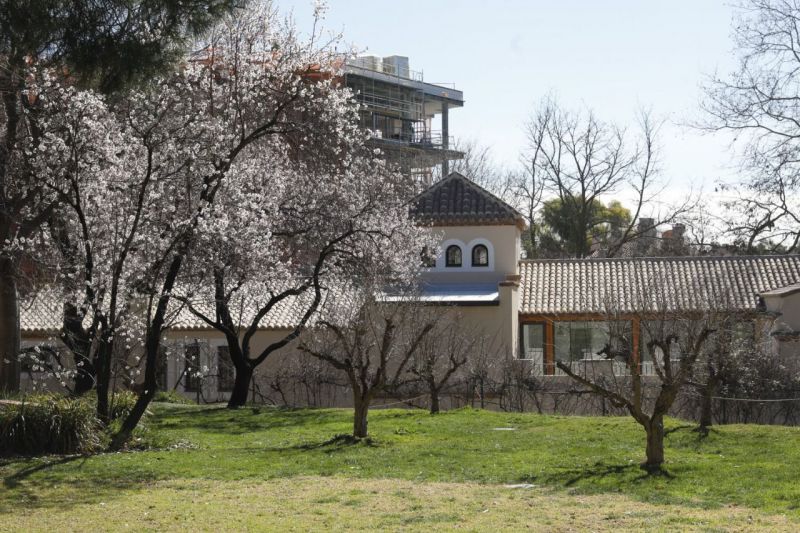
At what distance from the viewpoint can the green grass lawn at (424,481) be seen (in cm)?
1124

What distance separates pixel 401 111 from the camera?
62.5 meters

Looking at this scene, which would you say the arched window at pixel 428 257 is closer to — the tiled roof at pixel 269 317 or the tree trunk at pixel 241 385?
the tiled roof at pixel 269 317

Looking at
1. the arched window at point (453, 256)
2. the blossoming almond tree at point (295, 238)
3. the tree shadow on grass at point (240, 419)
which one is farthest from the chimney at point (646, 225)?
the tree shadow on grass at point (240, 419)

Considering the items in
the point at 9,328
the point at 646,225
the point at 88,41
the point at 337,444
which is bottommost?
the point at 337,444

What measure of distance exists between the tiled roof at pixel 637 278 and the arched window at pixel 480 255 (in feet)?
5.26

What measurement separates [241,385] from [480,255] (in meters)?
12.3

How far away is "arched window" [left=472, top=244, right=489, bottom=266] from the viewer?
36750 mm

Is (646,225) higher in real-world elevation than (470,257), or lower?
higher

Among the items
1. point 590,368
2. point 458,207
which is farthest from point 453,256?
point 590,368

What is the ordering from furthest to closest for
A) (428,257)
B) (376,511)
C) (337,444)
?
(428,257) → (337,444) → (376,511)

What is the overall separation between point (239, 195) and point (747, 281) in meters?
20.6

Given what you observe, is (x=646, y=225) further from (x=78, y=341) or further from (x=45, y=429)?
(x=45, y=429)

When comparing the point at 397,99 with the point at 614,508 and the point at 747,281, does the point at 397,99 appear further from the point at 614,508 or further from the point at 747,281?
the point at 614,508

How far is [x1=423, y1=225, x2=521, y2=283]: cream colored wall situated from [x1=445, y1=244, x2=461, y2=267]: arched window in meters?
0.14
